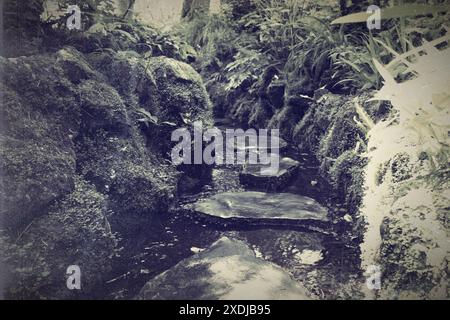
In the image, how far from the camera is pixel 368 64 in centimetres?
355

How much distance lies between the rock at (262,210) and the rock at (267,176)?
143mm

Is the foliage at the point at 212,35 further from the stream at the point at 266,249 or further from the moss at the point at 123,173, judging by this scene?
the stream at the point at 266,249

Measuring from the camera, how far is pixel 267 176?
143 inches

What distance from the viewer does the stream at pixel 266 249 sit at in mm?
2418

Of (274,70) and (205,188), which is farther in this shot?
(274,70)

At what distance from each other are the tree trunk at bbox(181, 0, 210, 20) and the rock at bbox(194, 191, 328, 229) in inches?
168

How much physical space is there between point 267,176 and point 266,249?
3.31 ft

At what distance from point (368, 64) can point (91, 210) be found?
2936mm

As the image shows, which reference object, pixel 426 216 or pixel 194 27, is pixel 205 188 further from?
pixel 194 27

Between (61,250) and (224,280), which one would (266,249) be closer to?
(224,280)

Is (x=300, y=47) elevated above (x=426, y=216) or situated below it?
above

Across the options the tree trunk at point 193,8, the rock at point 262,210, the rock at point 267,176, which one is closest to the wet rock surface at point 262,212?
the rock at point 262,210

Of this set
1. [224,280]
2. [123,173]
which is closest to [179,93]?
[123,173]

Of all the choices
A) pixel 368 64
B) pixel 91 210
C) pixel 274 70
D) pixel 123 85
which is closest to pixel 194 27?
pixel 274 70
